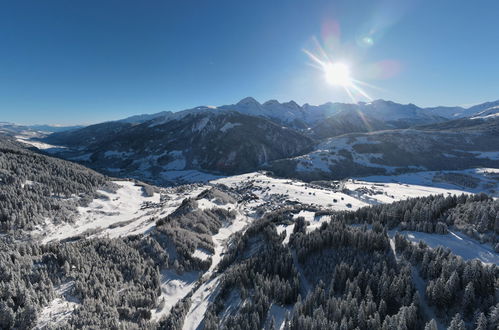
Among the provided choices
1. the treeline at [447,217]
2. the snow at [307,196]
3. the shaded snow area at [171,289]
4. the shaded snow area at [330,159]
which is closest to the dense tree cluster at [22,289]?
the shaded snow area at [171,289]

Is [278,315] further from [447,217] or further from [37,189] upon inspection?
[37,189]

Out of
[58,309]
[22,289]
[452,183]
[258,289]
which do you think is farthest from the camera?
[452,183]

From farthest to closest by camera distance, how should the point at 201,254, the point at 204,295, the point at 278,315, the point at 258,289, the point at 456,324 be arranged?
the point at 201,254 < the point at 204,295 < the point at 258,289 < the point at 278,315 < the point at 456,324

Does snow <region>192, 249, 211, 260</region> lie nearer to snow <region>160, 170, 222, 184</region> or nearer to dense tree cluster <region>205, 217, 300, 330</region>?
dense tree cluster <region>205, 217, 300, 330</region>

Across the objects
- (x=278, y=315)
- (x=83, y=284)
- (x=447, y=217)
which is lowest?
(x=83, y=284)

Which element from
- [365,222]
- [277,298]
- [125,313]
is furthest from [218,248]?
[365,222]

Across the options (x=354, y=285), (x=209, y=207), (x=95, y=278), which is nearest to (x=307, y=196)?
(x=209, y=207)
